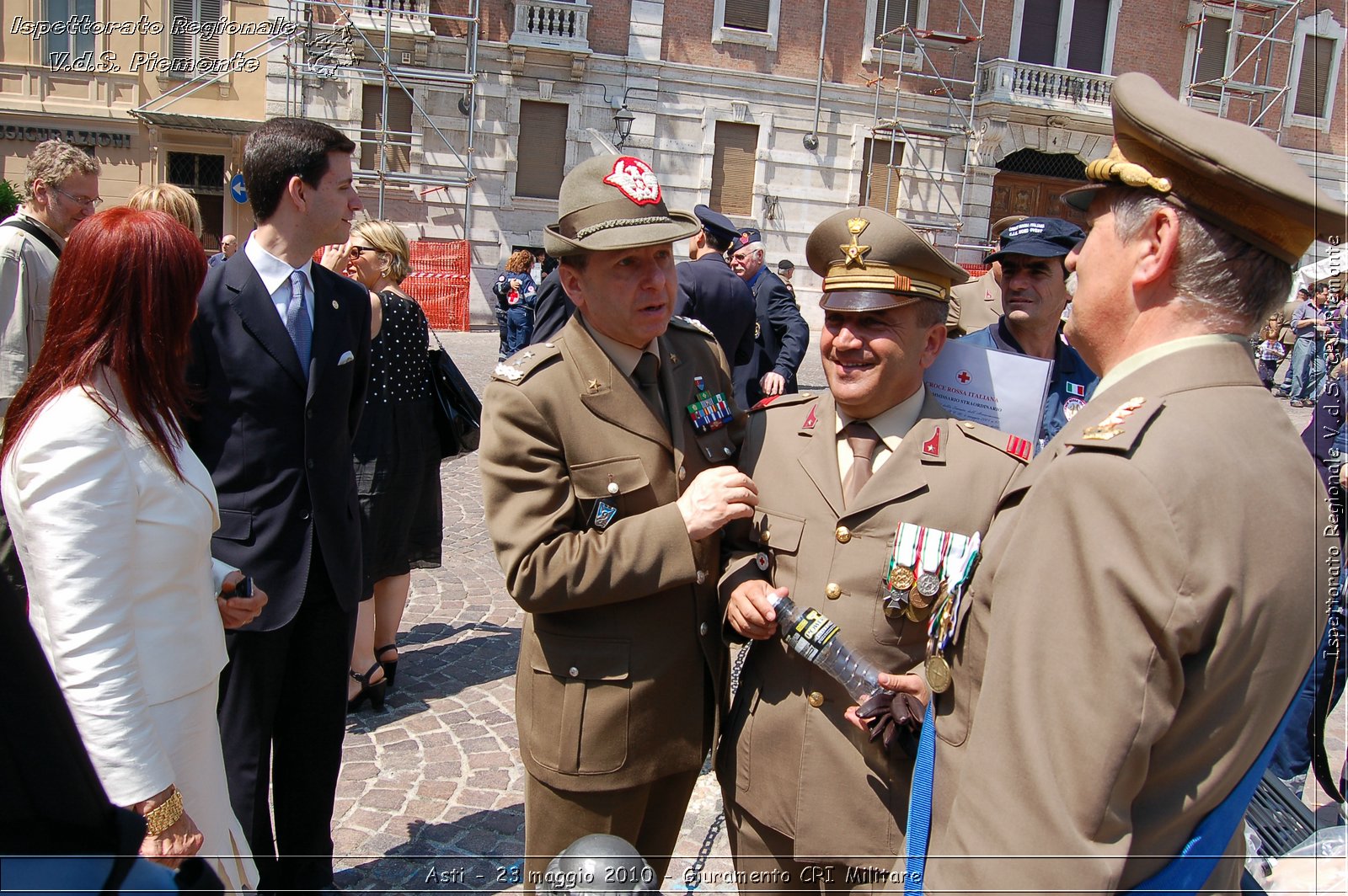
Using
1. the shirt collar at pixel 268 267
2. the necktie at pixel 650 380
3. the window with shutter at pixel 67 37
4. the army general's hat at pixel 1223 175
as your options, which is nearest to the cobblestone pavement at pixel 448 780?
the necktie at pixel 650 380

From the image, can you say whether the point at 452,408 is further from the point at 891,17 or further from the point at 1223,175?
the point at 891,17

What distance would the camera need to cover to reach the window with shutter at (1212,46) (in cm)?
2469

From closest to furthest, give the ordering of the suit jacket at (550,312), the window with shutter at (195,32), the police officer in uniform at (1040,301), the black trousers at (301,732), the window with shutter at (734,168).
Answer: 1. the black trousers at (301,732)
2. the police officer in uniform at (1040,301)
3. the suit jacket at (550,312)
4. the window with shutter at (195,32)
5. the window with shutter at (734,168)

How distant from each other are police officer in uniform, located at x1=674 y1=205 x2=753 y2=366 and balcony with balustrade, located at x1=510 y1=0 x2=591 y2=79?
56.3ft

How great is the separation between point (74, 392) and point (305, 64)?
2190 centimetres

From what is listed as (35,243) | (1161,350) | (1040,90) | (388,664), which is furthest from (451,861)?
(1040,90)

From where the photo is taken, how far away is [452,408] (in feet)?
15.4

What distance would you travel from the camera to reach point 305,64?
20781 millimetres

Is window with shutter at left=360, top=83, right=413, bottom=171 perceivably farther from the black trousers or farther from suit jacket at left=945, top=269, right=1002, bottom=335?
the black trousers

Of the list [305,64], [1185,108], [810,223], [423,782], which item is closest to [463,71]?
[305,64]

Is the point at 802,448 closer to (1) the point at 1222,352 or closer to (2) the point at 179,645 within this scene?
(1) the point at 1222,352

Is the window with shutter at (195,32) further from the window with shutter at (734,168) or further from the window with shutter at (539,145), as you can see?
the window with shutter at (734,168)

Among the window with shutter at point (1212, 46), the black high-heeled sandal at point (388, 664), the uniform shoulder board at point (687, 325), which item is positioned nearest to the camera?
the uniform shoulder board at point (687, 325)

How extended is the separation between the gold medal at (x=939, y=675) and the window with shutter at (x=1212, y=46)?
93.3ft
